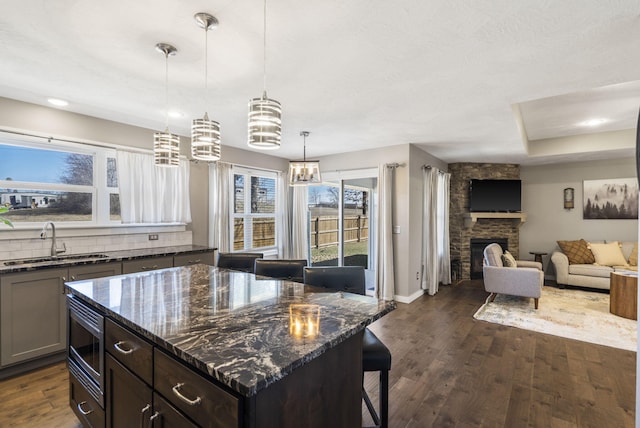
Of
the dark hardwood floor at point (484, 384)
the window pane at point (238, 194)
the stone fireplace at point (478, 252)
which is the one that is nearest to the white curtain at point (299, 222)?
the window pane at point (238, 194)

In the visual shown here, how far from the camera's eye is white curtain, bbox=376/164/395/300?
4879 millimetres

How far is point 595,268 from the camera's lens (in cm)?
534

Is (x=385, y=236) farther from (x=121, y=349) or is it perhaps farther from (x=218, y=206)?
(x=121, y=349)

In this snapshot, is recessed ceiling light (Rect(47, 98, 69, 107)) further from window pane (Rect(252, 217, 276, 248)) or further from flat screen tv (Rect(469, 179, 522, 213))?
flat screen tv (Rect(469, 179, 522, 213))

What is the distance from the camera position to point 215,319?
1374mm

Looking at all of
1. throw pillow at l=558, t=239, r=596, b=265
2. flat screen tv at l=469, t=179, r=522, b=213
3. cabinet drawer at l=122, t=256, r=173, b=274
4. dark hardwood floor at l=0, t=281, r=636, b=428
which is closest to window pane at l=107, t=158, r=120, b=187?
cabinet drawer at l=122, t=256, r=173, b=274

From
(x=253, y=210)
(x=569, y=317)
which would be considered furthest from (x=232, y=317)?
(x=569, y=317)

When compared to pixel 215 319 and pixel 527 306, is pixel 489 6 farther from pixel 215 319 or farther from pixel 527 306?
pixel 527 306

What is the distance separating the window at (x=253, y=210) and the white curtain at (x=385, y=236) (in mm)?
2026

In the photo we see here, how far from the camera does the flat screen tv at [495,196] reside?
640cm

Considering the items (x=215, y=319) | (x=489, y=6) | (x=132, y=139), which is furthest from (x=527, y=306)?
(x=132, y=139)

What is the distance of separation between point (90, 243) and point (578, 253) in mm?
7785

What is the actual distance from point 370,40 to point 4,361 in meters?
3.82

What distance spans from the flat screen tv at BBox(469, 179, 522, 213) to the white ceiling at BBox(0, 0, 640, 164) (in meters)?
2.80
